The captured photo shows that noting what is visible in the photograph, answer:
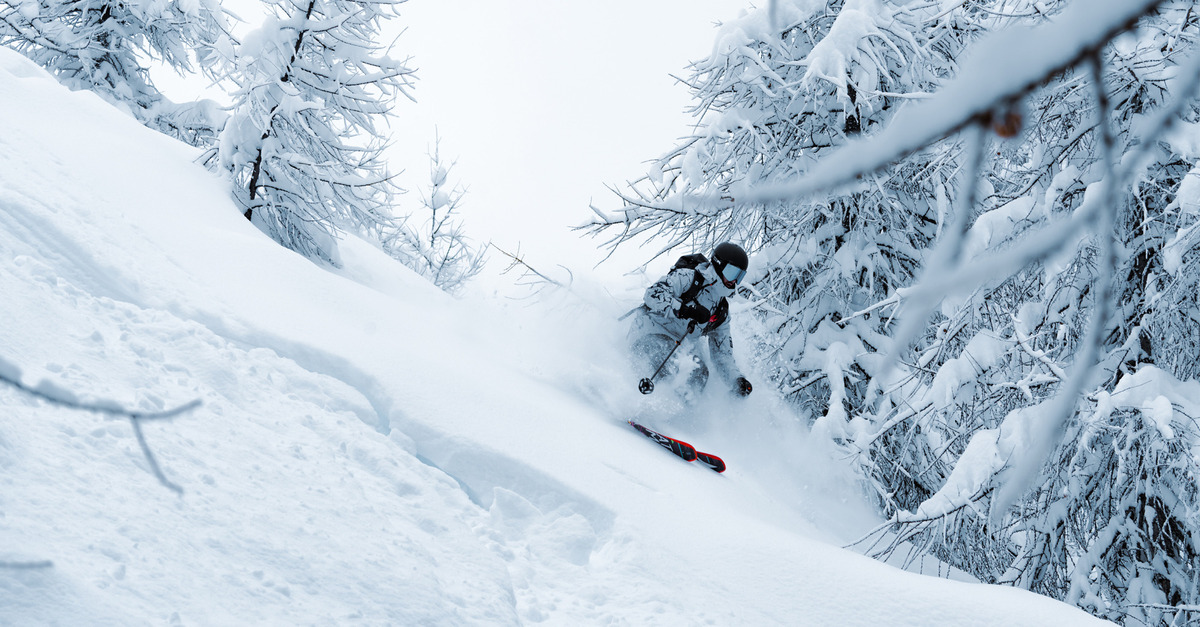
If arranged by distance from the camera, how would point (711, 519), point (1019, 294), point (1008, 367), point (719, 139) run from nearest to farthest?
point (711, 519) → point (1008, 367) → point (1019, 294) → point (719, 139)

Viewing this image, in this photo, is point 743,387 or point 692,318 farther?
point 743,387

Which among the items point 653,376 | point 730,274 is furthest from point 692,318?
point 653,376

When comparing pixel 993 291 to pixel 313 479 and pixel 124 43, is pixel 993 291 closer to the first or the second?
pixel 313 479

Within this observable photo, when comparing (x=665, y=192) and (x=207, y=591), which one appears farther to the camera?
(x=665, y=192)

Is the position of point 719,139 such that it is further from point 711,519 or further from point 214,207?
point 214,207

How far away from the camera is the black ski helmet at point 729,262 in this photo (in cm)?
698

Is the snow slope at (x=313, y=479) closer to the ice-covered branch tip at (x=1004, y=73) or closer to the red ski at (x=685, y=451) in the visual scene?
the red ski at (x=685, y=451)

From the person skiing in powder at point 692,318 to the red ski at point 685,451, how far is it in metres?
0.57

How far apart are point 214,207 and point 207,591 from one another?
20.4 ft

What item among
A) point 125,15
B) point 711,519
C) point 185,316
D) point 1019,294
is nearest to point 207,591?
point 185,316

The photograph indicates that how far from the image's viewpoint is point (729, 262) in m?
6.98

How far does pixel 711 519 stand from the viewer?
4.62 meters

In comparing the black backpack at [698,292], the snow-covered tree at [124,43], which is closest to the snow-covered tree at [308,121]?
the black backpack at [698,292]

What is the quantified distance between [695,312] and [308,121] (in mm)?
5750
